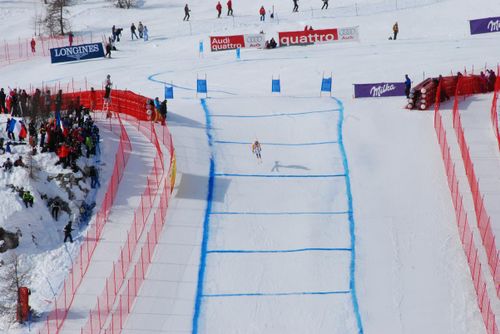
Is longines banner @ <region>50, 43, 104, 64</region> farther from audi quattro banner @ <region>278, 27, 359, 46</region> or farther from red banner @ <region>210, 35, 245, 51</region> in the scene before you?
audi quattro banner @ <region>278, 27, 359, 46</region>

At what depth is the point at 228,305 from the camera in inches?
1260

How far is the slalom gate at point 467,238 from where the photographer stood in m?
31.5

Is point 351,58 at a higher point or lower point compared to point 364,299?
higher

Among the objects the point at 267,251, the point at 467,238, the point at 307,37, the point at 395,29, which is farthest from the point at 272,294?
the point at 395,29

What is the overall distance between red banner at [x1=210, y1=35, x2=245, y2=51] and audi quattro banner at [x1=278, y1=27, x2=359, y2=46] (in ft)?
6.66

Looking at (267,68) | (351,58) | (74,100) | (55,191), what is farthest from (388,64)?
(55,191)

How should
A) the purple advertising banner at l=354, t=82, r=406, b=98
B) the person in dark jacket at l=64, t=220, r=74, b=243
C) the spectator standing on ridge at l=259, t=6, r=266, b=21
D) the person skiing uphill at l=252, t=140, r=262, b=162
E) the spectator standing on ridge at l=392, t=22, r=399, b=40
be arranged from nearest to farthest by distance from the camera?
1. the person in dark jacket at l=64, t=220, r=74, b=243
2. the person skiing uphill at l=252, t=140, r=262, b=162
3. the purple advertising banner at l=354, t=82, r=406, b=98
4. the spectator standing on ridge at l=392, t=22, r=399, b=40
5. the spectator standing on ridge at l=259, t=6, r=266, b=21

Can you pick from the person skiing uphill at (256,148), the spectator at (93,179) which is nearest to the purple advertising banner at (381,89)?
the person skiing uphill at (256,148)

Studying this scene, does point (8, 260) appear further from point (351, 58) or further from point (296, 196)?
point (351, 58)

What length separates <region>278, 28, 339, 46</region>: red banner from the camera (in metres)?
57.8

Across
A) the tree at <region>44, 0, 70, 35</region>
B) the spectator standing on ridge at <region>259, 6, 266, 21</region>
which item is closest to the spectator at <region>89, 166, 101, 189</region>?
the tree at <region>44, 0, 70, 35</region>

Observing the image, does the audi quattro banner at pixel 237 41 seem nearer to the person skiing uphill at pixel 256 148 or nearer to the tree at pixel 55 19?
the tree at pixel 55 19

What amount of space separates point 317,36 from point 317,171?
19.5 meters

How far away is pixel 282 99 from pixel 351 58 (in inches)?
350
